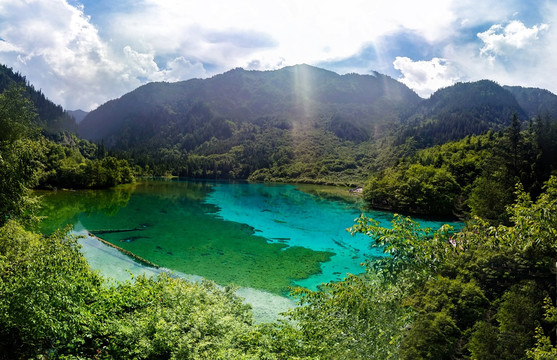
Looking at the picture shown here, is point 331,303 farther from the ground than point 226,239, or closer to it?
farther from the ground

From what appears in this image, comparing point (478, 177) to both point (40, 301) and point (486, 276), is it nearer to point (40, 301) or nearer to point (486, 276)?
point (486, 276)

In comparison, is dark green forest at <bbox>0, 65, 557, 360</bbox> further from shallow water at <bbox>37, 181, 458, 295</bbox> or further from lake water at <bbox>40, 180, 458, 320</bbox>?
shallow water at <bbox>37, 181, 458, 295</bbox>

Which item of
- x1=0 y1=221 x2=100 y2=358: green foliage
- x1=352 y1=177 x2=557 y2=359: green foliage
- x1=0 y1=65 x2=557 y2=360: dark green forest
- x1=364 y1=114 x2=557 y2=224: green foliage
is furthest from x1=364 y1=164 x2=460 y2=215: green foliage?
x1=0 y1=221 x2=100 y2=358: green foliage

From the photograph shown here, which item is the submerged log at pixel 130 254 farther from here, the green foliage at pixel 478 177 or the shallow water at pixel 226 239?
the green foliage at pixel 478 177

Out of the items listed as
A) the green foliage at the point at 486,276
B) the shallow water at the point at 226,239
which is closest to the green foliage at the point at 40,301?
the green foliage at the point at 486,276

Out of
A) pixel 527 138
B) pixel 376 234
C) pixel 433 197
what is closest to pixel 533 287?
pixel 376 234

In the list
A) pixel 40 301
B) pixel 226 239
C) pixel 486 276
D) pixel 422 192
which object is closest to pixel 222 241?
pixel 226 239

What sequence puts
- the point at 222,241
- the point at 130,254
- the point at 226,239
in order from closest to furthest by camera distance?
the point at 130,254
the point at 222,241
the point at 226,239
